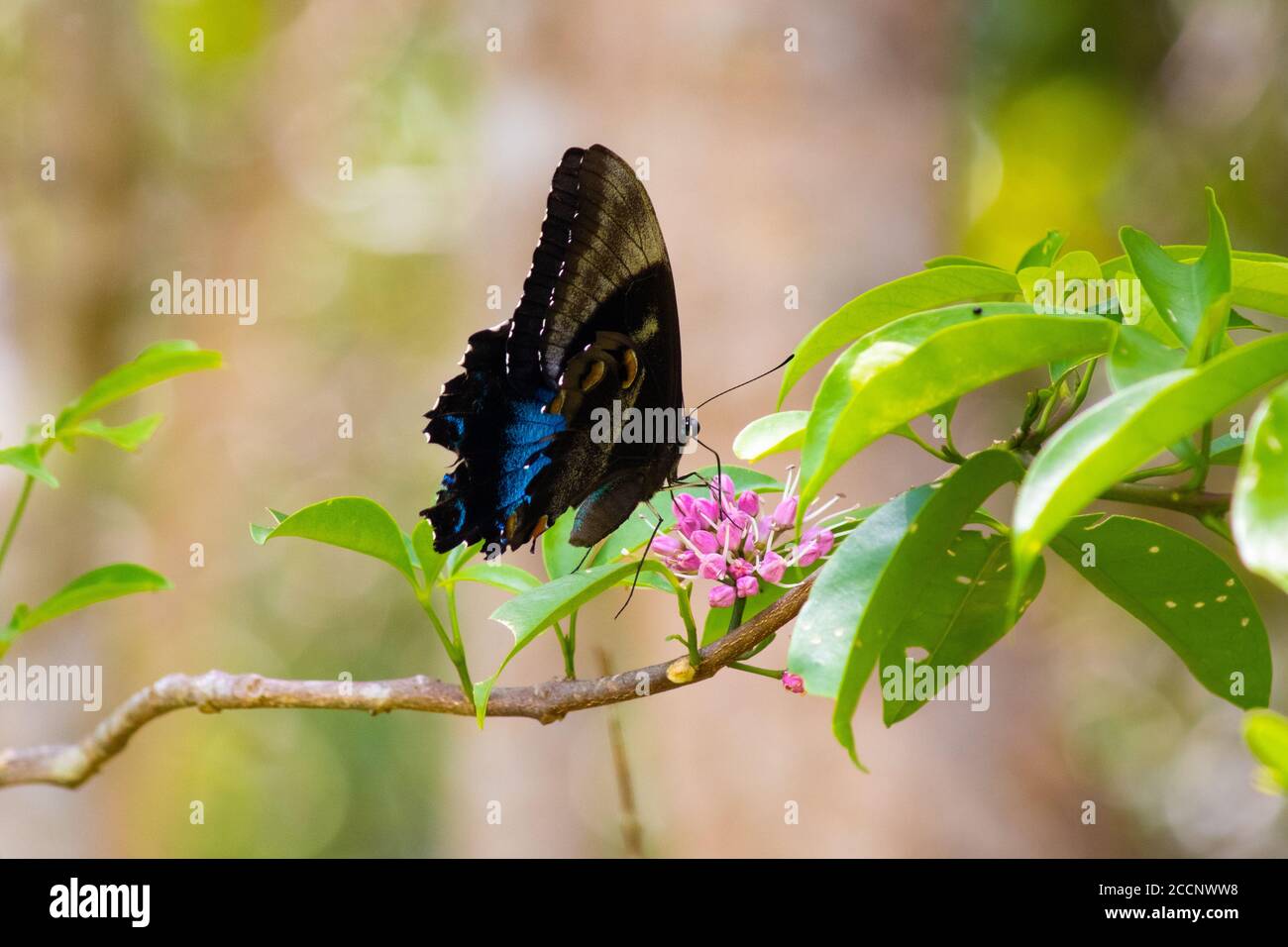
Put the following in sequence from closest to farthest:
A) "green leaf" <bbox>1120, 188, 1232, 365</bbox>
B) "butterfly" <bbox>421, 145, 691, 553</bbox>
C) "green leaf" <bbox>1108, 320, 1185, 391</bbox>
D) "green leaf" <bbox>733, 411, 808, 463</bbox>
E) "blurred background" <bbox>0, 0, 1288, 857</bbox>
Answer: "green leaf" <bbox>1108, 320, 1185, 391</bbox>, "green leaf" <bbox>1120, 188, 1232, 365</bbox>, "green leaf" <bbox>733, 411, 808, 463</bbox>, "butterfly" <bbox>421, 145, 691, 553</bbox>, "blurred background" <bbox>0, 0, 1288, 857</bbox>

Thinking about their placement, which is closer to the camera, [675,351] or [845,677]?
[845,677]

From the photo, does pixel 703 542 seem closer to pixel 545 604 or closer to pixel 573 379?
pixel 545 604

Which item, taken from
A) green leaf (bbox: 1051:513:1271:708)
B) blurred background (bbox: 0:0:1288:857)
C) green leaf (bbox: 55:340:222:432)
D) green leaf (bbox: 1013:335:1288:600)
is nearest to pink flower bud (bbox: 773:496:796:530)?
green leaf (bbox: 1051:513:1271:708)

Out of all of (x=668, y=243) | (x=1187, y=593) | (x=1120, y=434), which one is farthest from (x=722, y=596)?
(x=668, y=243)

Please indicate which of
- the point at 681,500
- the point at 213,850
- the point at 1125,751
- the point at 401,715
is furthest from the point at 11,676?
the point at 401,715

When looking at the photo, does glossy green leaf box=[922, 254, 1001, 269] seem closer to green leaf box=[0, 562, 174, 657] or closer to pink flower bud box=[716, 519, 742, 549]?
pink flower bud box=[716, 519, 742, 549]

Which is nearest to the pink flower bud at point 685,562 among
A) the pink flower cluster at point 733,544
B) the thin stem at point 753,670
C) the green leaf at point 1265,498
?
the pink flower cluster at point 733,544

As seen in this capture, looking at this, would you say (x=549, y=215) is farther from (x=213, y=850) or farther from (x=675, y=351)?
(x=213, y=850)

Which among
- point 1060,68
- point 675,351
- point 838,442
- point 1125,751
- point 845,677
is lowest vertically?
point 1125,751
